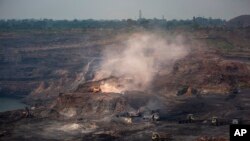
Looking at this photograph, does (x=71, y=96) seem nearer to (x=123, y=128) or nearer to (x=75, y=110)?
(x=75, y=110)

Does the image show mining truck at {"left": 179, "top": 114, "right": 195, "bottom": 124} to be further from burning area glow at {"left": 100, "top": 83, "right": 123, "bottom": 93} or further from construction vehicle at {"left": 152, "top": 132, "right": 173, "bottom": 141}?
burning area glow at {"left": 100, "top": 83, "right": 123, "bottom": 93}

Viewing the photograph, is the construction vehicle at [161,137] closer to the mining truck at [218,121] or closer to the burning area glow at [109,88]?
the mining truck at [218,121]

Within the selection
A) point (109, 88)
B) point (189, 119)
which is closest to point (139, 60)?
point (109, 88)

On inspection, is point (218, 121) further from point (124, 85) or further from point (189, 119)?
point (124, 85)

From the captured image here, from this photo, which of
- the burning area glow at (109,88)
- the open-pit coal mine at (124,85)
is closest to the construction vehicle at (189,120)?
the open-pit coal mine at (124,85)

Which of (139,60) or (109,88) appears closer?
(109,88)

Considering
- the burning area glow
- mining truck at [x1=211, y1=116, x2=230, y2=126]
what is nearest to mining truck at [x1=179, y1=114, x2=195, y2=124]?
mining truck at [x1=211, y1=116, x2=230, y2=126]

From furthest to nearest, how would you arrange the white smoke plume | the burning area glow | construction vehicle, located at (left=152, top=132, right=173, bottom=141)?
the white smoke plume
the burning area glow
construction vehicle, located at (left=152, top=132, right=173, bottom=141)
